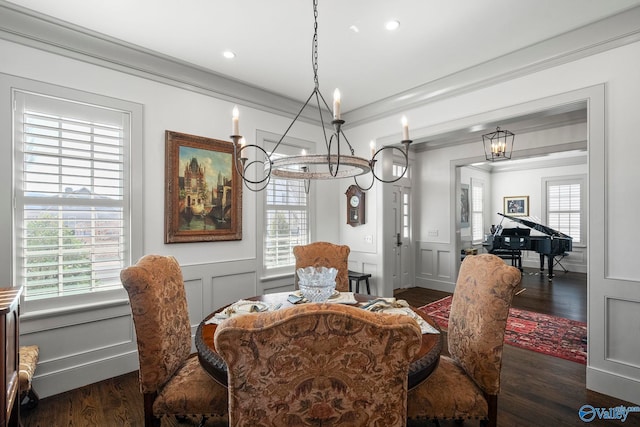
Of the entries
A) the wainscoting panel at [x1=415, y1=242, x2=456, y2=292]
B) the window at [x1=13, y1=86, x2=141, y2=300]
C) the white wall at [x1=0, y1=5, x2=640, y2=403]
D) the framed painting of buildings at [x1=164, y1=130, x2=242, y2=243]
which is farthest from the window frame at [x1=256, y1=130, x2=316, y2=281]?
the wainscoting panel at [x1=415, y1=242, x2=456, y2=292]

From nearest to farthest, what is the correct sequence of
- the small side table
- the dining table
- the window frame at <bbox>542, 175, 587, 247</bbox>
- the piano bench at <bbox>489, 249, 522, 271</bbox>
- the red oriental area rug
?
the dining table < the red oriental area rug < the small side table < the piano bench at <bbox>489, 249, 522, 271</bbox> < the window frame at <bbox>542, 175, 587, 247</bbox>

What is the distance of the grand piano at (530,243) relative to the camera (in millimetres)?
6621

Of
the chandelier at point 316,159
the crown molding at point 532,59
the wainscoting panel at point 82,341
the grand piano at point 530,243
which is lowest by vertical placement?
the wainscoting panel at point 82,341

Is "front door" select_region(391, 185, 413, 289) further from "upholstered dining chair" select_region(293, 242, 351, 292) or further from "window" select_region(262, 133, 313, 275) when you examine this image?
"upholstered dining chair" select_region(293, 242, 351, 292)

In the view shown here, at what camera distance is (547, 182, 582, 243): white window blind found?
755 centimetres

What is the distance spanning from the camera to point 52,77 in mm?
2420

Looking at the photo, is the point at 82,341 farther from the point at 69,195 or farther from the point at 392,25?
the point at 392,25

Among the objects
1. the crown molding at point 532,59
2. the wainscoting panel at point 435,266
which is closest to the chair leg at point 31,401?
the crown molding at point 532,59

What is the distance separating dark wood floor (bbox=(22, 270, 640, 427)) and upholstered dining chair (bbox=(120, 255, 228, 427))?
71 cm

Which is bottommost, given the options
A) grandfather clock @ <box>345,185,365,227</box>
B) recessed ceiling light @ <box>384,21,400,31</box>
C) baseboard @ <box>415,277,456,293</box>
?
baseboard @ <box>415,277,456,293</box>

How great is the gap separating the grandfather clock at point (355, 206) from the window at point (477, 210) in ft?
16.7

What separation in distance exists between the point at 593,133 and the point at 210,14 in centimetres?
310

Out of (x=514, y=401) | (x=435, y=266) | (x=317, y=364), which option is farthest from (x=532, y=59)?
(x=435, y=266)

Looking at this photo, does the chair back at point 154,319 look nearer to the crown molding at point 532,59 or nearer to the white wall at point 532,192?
the crown molding at point 532,59
